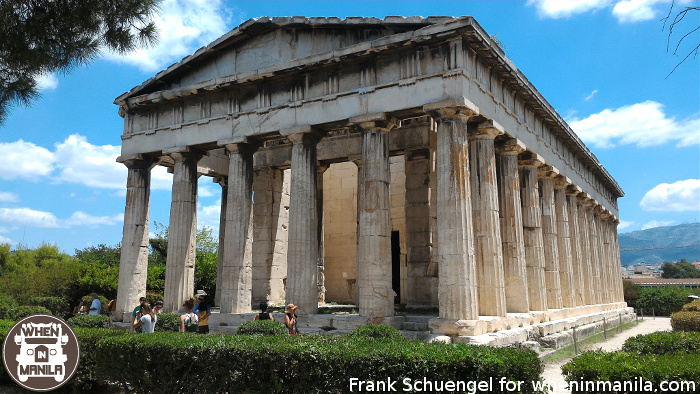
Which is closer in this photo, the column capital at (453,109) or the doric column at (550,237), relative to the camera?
the column capital at (453,109)

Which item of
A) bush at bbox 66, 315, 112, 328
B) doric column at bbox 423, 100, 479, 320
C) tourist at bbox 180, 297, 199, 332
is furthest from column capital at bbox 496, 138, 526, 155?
bush at bbox 66, 315, 112, 328

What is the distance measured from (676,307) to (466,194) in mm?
32328

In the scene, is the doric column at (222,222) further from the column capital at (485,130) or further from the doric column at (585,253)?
the doric column at (585,253)

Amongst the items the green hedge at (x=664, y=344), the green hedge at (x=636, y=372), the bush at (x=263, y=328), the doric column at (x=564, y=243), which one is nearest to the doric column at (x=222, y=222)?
the bush at (x=263, y=328)

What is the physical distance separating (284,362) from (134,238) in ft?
43.1

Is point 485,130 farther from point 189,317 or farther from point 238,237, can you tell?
point 189,317

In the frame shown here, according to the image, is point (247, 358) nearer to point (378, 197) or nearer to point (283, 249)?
point (378, 197)

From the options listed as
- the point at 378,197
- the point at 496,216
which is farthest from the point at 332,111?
the point at 496,216

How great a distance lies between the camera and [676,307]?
37.2 m

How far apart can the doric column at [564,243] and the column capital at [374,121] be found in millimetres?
10516

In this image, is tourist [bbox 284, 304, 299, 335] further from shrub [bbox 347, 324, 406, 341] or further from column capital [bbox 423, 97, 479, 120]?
column capital [bbox 423, 97, 479, 120]

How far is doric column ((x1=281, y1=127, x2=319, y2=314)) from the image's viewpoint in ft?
49.7

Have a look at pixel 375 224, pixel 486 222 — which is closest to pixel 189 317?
pixel 375 224

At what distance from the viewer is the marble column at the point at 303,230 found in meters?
15.1
